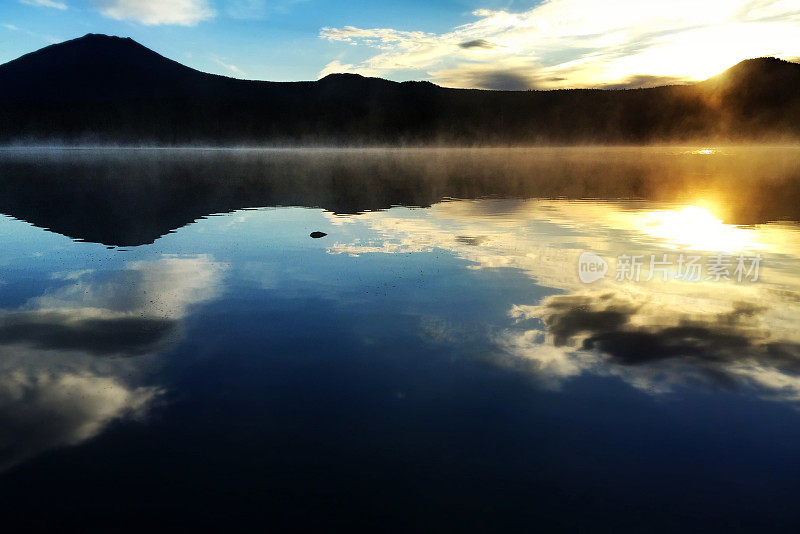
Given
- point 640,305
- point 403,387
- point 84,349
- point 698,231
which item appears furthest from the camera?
point 698,231

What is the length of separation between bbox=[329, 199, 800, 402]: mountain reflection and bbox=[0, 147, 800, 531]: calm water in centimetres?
8

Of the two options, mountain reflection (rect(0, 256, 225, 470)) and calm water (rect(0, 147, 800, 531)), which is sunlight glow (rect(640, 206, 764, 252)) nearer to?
calm water (rect(0, 147, 800, 531))

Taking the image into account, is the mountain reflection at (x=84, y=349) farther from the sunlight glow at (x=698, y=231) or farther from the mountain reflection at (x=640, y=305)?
the sunlight glow at (x=698, y=231)

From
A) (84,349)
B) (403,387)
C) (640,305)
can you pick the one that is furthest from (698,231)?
(84,349)

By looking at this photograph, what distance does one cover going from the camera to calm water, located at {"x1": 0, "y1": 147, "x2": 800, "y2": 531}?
6.10m

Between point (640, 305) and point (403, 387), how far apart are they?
7.10m

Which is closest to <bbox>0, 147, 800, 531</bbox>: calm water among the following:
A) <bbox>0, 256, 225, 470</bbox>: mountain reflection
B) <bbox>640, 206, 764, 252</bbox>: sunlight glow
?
<bbox>0, 256, 225, 470</bbox>: mountain reflection

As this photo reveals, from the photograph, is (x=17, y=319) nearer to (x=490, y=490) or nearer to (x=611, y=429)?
(x=490, y=490)

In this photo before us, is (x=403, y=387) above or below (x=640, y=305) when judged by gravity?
below

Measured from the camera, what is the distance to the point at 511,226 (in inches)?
977

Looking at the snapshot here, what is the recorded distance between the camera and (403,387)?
8781mm

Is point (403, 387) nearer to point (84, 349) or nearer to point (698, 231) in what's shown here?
point (84, 349)

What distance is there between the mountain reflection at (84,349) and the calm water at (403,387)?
2.1 inches

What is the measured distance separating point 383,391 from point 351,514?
115 inches
